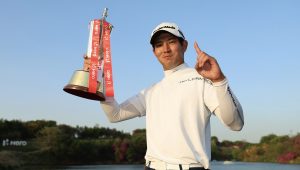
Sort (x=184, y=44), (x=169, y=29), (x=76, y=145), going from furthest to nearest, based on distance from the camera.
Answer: (x=76, y=145) → (x=184, y=44) → (x=169, y=29)

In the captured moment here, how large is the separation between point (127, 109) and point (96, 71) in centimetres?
36

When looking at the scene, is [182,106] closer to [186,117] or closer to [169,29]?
[186,117]

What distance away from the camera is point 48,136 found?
7100cm

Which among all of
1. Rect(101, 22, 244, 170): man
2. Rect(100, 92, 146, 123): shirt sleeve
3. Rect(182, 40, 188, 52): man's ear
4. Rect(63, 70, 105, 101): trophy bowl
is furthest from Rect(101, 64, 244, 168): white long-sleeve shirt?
Rect(63, 70, 105, 101): trophy bowl

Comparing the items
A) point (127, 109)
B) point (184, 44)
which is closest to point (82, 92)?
point (127, 109)

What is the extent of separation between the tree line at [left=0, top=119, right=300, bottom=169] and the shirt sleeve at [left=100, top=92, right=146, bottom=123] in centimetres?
6075

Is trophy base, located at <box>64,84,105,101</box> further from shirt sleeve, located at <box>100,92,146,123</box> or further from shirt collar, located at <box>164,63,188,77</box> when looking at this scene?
shirt collar, located at <box>164,63,188,77</box>

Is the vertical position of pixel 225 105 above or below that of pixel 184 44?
below

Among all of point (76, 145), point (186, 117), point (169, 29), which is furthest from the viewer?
point (76, 145)

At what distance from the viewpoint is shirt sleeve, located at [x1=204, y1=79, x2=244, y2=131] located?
2082 millimetres

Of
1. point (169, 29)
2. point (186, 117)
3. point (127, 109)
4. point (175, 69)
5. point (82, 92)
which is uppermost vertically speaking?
point (169, 29)

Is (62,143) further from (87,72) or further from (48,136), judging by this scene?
(87,72)

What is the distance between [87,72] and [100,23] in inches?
15.6

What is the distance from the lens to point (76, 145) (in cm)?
7156
